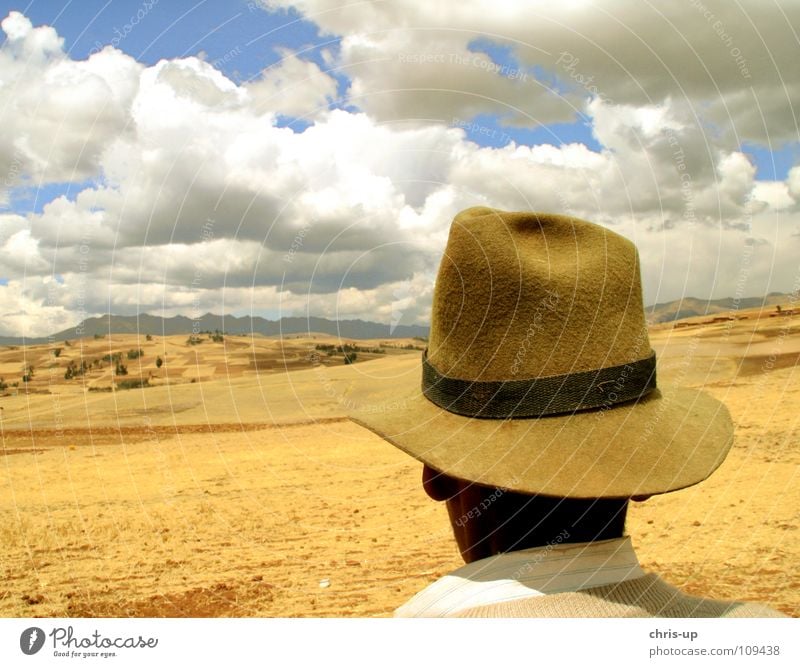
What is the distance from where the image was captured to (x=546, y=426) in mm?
1897

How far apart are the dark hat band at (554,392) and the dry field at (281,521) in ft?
2.99

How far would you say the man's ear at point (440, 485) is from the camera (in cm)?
195

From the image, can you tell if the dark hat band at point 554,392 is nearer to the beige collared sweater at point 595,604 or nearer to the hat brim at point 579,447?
the hat brim at point 579,447

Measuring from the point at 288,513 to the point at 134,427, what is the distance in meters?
11.8

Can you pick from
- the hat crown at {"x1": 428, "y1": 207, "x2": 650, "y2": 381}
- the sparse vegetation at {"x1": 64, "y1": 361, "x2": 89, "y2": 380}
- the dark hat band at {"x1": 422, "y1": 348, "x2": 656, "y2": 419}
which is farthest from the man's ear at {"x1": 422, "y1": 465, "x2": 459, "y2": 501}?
the sparse vegetation at {"x1": 64, "y1": 361, "x2": 89, "y2": 380}

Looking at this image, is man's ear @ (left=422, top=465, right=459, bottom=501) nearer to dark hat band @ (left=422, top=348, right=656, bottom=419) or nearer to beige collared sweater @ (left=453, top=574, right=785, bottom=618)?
dark hat band @ (left=422, top=348, right=656, bottom=419)

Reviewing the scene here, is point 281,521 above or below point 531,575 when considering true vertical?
below

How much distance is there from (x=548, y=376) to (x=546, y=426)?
0.46ft

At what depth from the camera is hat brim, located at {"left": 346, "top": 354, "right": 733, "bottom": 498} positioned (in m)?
1.75
